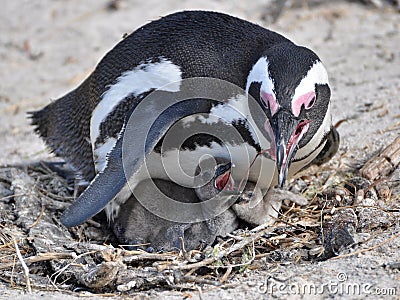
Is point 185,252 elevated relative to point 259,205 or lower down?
lower down

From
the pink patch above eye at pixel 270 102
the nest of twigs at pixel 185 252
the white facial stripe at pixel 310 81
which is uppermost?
the white facial stripe at pixel 310 81

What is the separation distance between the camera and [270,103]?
246cm

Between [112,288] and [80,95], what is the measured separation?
3.72 ft

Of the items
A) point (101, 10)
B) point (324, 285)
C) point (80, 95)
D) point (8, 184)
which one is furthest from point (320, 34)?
point (324, 285)

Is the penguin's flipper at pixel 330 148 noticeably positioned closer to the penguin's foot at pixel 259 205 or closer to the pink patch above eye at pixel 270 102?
the penguin's foot at pixel 259 205

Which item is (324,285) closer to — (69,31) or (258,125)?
(258,125)

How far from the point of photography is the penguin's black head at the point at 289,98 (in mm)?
2416

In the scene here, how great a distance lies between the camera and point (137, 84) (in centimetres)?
281

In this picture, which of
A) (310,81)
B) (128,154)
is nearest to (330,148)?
(310,81)

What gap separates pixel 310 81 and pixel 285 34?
2.68 metres

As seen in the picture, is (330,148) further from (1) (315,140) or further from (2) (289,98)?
(2) (289,98)

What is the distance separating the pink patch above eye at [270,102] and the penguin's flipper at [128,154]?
0.26 meters

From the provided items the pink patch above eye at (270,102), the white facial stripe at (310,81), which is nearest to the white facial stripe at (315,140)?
the white facial stripe at (310,81)

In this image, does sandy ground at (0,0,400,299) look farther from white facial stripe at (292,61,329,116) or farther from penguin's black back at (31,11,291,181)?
penguin's black back at (31,11,291,181)
